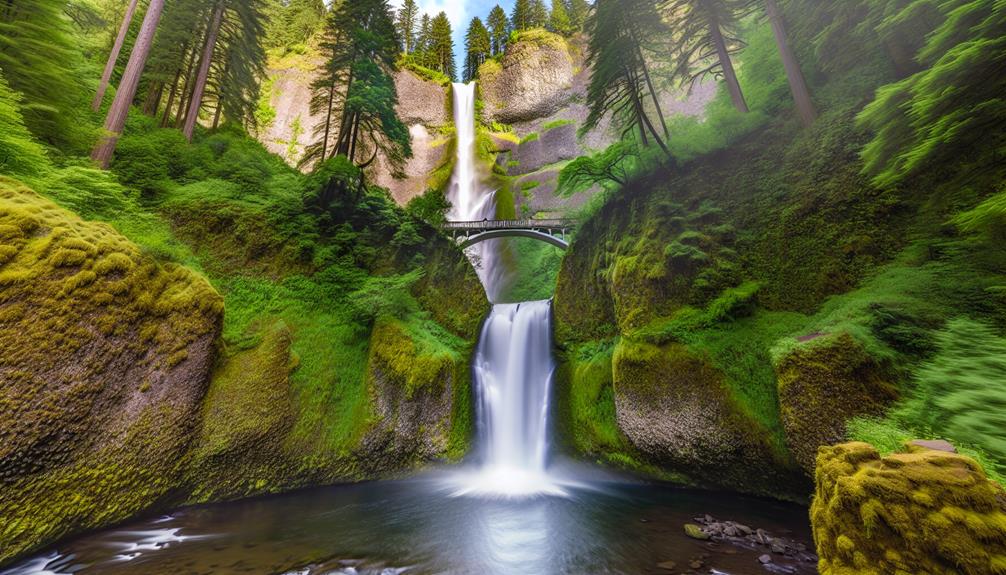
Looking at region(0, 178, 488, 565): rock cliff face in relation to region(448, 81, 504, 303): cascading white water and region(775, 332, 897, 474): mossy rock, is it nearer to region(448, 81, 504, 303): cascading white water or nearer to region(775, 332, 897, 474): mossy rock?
region(775, 332, 897, 474): mossy rock

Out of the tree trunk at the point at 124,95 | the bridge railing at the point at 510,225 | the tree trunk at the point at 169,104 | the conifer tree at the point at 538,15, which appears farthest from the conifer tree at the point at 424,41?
the tree trunk at the point at 124,95

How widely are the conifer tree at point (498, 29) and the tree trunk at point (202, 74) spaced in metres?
42.2

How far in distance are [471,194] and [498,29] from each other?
3227cm

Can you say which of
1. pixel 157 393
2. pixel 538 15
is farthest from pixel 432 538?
pixel 538 15

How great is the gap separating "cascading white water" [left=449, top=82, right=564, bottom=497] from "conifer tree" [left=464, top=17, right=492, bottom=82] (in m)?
44.4

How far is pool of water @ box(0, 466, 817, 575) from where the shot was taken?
4.69 m

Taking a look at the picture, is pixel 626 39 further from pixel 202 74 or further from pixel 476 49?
pixel 476 49

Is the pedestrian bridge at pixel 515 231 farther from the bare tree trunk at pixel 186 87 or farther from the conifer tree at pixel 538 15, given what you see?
the conifer tree at pixel 538 15

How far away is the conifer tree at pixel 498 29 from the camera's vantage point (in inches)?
1874

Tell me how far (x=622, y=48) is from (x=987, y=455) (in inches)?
507

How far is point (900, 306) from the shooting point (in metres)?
4.57

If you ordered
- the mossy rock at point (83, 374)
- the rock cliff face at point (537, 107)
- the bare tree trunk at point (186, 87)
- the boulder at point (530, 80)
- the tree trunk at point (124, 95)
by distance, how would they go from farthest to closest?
the boulder at point (530, 80)
the rock cliff face at point (537, 107)
the bare tree trunk at point (186, 87)
the tree trunk at point (124, 95)
the mossy rock at point (83, 374)

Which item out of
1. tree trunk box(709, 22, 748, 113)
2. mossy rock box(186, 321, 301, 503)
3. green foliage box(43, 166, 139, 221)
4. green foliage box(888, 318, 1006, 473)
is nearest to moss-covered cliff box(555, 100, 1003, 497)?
green foliage box(888, 318, 1006, 473)

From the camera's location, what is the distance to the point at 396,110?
108ft
